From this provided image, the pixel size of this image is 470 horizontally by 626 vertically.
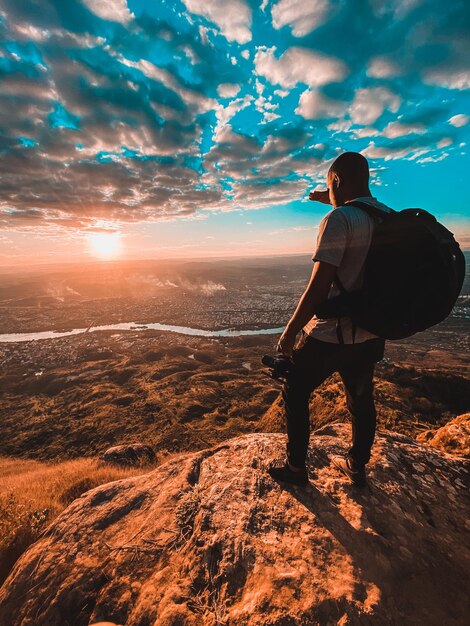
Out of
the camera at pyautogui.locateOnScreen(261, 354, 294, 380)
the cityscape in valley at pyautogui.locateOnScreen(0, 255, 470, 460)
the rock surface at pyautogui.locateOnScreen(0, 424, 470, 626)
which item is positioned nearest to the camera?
the rock surface at pyautogui.locateOnScreen(0, 424, 470, 626)

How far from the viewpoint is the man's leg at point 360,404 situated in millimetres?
2758

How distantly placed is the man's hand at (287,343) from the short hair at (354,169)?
157 cm

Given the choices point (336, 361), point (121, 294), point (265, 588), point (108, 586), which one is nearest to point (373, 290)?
point (336, 361)

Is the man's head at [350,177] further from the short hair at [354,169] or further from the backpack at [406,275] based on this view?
the backpack at [406,275]

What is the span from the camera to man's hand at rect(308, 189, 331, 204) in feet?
10.9

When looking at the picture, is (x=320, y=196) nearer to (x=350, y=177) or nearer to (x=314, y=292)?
(x=350, y=177)

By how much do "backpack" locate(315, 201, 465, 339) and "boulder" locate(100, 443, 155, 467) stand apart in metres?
9.65

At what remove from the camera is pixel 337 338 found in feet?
8.00

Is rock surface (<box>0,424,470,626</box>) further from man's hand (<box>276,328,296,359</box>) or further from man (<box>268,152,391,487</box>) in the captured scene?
man's hand (<box>276,328,296,359</box>)

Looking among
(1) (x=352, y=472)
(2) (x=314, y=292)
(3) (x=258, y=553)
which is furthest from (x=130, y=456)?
(2) (x=314, y=292)

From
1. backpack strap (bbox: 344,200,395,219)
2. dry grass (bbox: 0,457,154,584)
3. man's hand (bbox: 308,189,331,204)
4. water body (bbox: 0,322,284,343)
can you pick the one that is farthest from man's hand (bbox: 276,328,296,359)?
water body (bbox: 0,322,284,343)

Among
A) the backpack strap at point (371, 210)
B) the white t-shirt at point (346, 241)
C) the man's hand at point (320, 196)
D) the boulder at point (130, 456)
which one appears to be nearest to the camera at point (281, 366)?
the white t-shirt at point (346, 241)

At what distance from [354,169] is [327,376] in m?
2.06

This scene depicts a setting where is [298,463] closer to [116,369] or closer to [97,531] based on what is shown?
[97,531]
